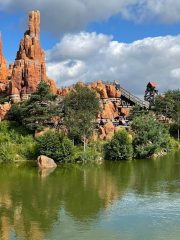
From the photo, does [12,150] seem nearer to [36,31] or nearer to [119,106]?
[119,106]

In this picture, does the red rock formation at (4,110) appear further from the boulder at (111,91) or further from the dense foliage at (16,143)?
the boulder at (111,91)

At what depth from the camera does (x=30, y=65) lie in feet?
180

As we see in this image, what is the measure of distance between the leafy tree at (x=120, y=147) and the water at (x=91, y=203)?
469 cm

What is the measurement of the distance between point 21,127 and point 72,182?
20.7 metres

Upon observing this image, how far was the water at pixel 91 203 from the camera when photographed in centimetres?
1413

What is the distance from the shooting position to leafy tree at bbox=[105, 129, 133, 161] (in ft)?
116

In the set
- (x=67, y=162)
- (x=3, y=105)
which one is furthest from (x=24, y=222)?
(x=3, y=105)

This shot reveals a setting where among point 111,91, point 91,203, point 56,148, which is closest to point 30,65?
point 111,91

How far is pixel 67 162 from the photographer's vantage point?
34500 millimetres

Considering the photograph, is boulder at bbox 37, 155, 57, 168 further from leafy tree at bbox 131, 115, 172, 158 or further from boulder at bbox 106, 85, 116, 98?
boulder at bbox 106, 85, 116, 98

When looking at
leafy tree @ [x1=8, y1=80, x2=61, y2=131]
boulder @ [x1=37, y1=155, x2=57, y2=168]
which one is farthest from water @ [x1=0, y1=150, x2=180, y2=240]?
leafy tree @ [x1=8, y1=80, x2=61, y2=131]

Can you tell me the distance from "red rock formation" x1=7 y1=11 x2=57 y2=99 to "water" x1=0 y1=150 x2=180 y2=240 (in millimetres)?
25625

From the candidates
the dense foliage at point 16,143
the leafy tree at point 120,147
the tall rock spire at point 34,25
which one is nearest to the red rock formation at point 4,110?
the dense foliage at point 16,143

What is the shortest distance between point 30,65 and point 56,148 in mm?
25937
